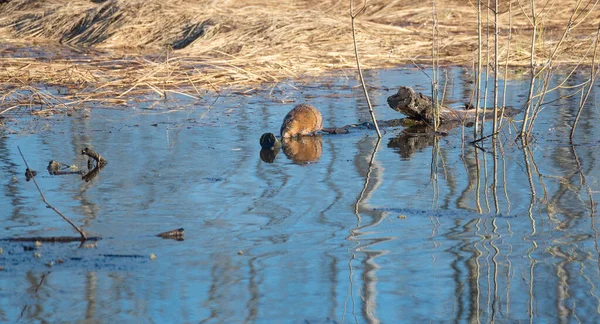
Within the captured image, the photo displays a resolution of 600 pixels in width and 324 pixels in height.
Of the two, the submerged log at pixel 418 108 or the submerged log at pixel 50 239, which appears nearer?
the submerged log at pixel 50 239

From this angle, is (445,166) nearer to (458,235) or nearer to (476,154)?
(476,154)

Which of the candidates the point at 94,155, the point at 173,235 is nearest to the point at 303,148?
the point at 94,155

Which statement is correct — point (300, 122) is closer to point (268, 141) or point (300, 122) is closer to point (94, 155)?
point (268, 141)

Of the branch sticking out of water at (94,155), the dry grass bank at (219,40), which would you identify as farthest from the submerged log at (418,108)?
the branch sticking out of water at (94,155)

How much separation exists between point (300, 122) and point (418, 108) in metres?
0.98

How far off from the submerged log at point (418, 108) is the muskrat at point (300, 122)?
2.33ft

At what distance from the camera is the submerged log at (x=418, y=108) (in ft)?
23.5

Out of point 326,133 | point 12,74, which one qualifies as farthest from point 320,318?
point 12,74

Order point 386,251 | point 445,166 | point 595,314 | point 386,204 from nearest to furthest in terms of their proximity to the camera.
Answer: point 595,314, point 386,251, point 386,204, point 445,166

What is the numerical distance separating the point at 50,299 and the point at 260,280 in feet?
2.43

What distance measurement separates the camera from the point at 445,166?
564 cm

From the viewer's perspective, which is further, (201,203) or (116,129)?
(116,129)

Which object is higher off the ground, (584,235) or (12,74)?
(12,74)

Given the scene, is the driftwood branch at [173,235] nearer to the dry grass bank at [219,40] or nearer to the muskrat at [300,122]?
the muskrat at [300,122]
